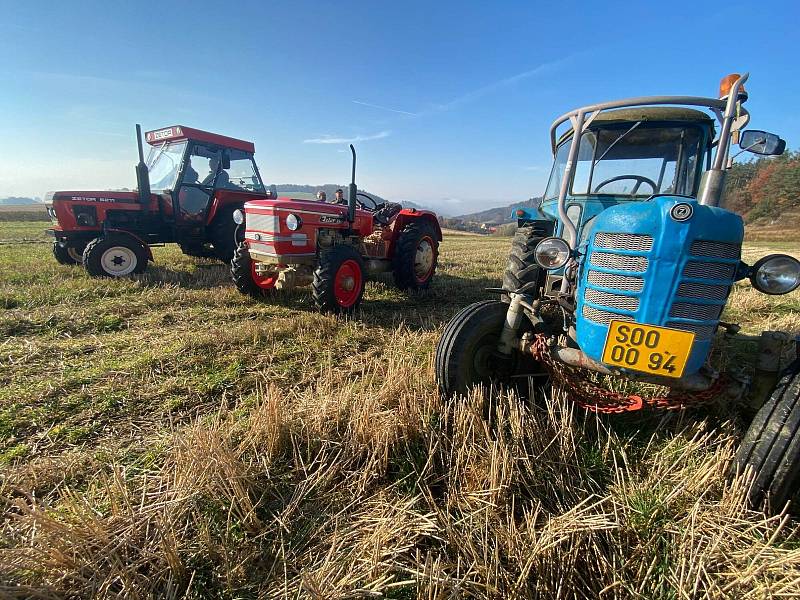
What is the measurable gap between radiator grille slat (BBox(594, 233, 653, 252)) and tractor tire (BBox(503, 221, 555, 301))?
95 centimetres

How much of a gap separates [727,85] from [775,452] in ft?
6.23

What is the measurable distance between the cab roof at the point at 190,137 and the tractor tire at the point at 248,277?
9.98ft

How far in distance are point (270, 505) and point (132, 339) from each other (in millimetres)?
3024

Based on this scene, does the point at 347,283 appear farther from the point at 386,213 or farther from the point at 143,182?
the point at 143,182

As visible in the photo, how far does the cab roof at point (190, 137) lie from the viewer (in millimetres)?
7023

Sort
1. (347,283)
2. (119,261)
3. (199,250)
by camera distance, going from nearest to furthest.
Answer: (347,283) < (119,261) < (199,250)

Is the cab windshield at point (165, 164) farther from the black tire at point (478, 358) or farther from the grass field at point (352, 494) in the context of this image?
the black tire at point (478, 358)

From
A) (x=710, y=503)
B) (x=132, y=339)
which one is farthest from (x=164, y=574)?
(x=132, y=339)

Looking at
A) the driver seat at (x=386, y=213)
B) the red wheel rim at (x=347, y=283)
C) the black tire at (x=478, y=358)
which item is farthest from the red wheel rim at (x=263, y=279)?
the black tire at (x=478, y=358)

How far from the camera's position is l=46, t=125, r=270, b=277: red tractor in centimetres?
650

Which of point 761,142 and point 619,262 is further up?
point 761,142

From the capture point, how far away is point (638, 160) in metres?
3.32

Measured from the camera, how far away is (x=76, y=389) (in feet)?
9.31

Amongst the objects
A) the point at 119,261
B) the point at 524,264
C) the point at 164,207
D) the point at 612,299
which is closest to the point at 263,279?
the point at 119,261
